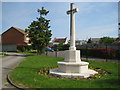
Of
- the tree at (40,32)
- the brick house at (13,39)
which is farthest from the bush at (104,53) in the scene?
the brick house at (13,39)

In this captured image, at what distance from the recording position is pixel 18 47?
47656mm

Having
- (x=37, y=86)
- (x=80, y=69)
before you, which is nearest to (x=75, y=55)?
(x=80, y=69)

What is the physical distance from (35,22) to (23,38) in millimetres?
24915

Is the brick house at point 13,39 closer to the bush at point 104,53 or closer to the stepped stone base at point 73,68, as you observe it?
the bush at point 104,53

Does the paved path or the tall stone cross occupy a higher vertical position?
the tall stone cross

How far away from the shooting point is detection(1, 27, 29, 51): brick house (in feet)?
169

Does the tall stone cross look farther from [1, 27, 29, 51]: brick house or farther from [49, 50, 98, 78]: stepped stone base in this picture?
[1, 27, 29, 51]: brick house

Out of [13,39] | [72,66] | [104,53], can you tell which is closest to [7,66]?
[72,66]

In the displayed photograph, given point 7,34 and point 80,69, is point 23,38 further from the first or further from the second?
point 80,69

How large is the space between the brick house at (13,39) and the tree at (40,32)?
23765 mm

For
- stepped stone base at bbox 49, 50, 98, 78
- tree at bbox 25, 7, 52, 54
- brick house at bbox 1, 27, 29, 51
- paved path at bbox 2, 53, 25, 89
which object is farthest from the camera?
brick house at bbox 1, 27, 29, 51

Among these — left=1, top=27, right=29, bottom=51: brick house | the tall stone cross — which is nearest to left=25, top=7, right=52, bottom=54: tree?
the tall stone cross

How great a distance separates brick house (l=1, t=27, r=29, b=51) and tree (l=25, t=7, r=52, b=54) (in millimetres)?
23765

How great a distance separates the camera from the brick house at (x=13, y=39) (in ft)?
169
